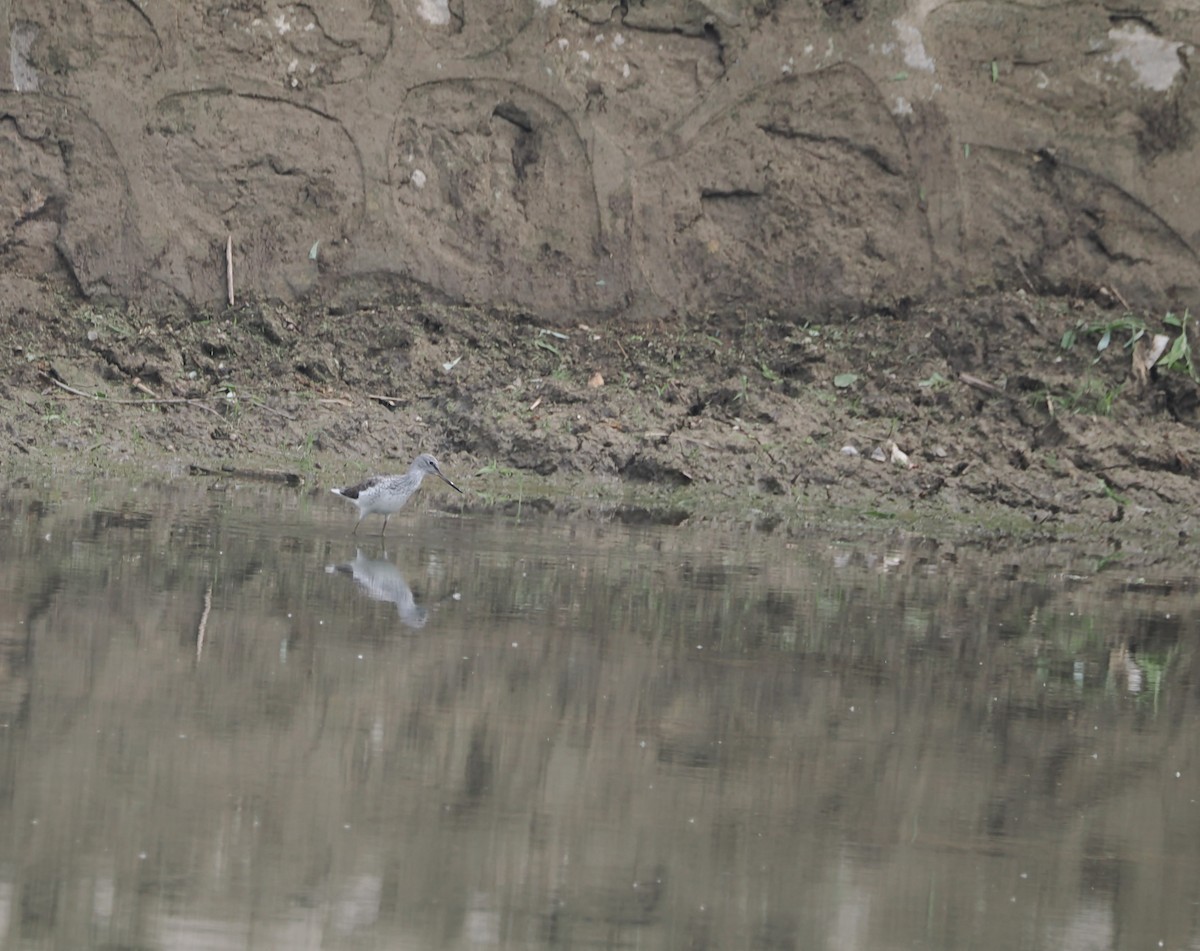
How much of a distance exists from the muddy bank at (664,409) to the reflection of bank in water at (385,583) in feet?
8.41

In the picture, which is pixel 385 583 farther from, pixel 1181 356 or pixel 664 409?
pixel 1181 356

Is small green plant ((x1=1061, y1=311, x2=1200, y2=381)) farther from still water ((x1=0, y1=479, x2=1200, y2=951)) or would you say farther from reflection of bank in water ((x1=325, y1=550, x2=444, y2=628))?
reflection of bank in water ((x1=325, y1=550, x2=444, y2=628))

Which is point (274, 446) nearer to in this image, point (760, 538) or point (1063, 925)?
point (760, 538)

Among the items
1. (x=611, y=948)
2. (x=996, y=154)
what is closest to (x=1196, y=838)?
(x=611, y=948)

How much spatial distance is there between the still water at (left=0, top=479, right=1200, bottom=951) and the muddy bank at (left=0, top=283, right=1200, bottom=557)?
2876mm

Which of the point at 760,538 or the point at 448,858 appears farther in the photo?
the point at 760,538

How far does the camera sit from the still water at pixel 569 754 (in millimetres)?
3988

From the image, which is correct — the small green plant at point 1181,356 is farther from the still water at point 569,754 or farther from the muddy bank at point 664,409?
the still water at point 569,754

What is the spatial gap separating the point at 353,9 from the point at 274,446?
3.43 m

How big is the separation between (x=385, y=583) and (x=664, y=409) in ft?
17.1

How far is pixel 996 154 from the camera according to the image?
13562 millimetres

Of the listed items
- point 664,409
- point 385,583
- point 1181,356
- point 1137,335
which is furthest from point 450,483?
point 1181,356

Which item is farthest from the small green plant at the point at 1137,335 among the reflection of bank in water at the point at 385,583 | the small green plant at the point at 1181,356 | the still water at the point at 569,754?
the reflection of bank in water at the point at 385,583

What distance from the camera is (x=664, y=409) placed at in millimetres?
12648
